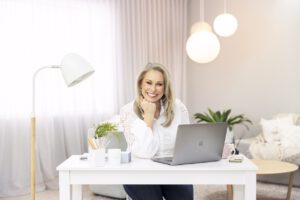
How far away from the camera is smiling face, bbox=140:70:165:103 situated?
7.09ft

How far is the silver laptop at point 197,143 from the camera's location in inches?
67.0

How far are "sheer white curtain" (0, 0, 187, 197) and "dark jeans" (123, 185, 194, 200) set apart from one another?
1.95 m

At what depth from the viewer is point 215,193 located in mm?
3561

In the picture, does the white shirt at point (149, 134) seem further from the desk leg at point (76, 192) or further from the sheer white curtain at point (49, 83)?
the sheer white curtain at point (49, 83)

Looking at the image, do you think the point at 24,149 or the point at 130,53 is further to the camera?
the point at 130,53

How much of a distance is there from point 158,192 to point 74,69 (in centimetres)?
79

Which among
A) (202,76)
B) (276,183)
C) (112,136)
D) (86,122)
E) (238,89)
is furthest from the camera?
(202,76)

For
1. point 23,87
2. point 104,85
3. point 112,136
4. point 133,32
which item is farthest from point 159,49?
point 112,136

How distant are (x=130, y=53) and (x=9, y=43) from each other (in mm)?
1425

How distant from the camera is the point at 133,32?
14.9 feet

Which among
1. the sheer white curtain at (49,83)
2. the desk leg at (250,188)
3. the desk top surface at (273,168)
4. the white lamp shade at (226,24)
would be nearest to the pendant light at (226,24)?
the white lamp shade at (226,24)

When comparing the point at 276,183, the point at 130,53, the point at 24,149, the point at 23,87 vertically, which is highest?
the point at 130,53

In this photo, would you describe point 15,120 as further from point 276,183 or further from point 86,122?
point 276,183

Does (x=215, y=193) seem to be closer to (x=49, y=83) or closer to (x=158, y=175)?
(x=49, y=83)
